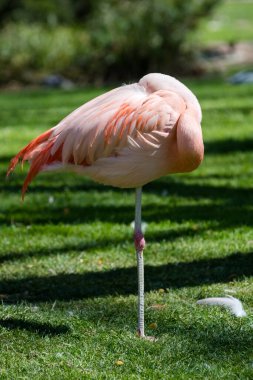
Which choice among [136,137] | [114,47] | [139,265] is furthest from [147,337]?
[114,47]

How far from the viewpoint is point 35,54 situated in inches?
845

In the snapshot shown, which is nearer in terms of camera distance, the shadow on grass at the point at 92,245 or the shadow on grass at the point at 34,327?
the shadow on grass at the point at 34,327

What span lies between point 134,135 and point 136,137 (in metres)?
0.02

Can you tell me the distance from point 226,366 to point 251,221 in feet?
10.2

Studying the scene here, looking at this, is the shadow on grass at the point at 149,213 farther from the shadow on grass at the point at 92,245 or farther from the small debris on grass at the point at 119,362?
the small debris on grass at the point at 119,362

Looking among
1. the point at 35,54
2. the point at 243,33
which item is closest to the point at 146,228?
the point at 35,54

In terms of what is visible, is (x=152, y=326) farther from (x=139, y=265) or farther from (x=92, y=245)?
(x=92, y=245)

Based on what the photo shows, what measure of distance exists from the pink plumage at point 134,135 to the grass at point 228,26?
1749 centimetres

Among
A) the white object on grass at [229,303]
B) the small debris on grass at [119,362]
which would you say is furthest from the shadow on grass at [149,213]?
the small debris on grass at [119,362]

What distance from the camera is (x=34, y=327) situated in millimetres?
4668

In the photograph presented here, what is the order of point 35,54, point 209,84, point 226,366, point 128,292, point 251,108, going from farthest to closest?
point 35,54, point 209,84, point 251,108, point 128,292, point 226,366

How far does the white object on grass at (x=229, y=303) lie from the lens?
4839 mm

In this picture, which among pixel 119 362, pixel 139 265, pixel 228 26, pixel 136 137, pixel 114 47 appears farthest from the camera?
pixel 228 26

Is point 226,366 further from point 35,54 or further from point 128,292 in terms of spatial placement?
point 35,54
